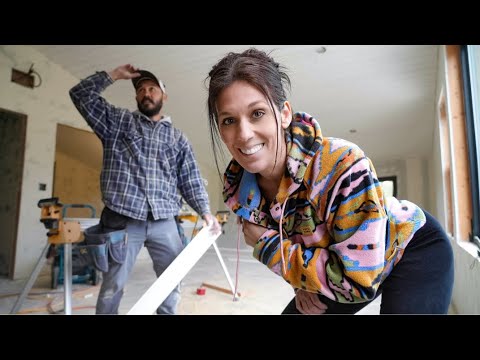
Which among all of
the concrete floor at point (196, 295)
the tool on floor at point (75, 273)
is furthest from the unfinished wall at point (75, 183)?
the tool on floor at point (75, 273)

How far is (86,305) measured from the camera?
6.49 feet

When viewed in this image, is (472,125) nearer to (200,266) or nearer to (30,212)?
(200,266)

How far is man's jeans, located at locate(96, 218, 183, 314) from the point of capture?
4.10 ft

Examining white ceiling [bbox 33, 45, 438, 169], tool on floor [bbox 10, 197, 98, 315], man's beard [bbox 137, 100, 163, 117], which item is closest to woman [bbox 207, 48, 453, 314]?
white ceiling [bbox 33, 45, 438, 169]

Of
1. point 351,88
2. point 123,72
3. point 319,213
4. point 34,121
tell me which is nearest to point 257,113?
point 319,213

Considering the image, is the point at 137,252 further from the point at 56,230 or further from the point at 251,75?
the point at 251,75

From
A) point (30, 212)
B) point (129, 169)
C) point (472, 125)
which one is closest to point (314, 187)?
point (129, 169)

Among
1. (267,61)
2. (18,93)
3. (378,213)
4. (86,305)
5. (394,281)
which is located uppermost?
(18,93)

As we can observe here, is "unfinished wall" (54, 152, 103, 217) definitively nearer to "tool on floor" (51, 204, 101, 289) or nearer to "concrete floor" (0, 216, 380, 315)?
"concrete floor" (0, 216, 380, 315)

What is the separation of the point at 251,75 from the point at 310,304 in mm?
511

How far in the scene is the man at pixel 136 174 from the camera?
1.27 metres

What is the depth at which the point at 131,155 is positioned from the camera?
1.34 m

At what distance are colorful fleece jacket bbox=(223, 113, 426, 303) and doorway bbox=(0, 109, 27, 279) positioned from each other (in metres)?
3.24
